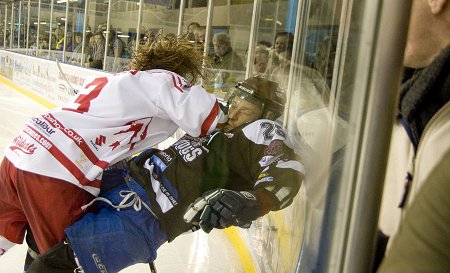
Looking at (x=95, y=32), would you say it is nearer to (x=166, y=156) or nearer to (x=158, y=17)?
(x=158, y=17)

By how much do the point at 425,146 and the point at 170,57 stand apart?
3.83 ft

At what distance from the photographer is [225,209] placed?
1.15 metres

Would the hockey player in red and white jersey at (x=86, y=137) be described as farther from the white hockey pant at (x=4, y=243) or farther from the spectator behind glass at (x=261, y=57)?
the spectator behind glass at (x=261, y=57)

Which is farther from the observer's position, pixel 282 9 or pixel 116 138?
pixel 282 9

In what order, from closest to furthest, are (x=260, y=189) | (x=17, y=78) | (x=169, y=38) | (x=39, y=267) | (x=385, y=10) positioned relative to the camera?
(x=385, y=10), (x=260, y=189), (x=39, y=267), (x=169, y=38), (x=17, y=78)

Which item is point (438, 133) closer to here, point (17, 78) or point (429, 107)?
point (429, 107)

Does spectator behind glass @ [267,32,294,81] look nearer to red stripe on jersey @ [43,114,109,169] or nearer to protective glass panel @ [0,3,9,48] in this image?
red stripe on jersey @ [43,114,109,169]

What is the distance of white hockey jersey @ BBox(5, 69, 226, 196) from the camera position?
1.35 meters

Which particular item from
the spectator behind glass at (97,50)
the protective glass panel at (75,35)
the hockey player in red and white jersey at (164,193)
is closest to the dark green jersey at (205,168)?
the hockey player in red and white jersey at (164,193)

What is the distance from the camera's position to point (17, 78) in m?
8.69

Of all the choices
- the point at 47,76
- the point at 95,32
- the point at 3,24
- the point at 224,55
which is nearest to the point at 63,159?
the point at 224,55

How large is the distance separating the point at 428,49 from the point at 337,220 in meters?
0.20

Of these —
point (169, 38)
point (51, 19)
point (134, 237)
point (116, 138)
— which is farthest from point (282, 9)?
point (51, 19)

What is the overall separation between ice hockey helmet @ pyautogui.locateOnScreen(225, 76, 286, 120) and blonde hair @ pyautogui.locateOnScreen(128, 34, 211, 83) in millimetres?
194
